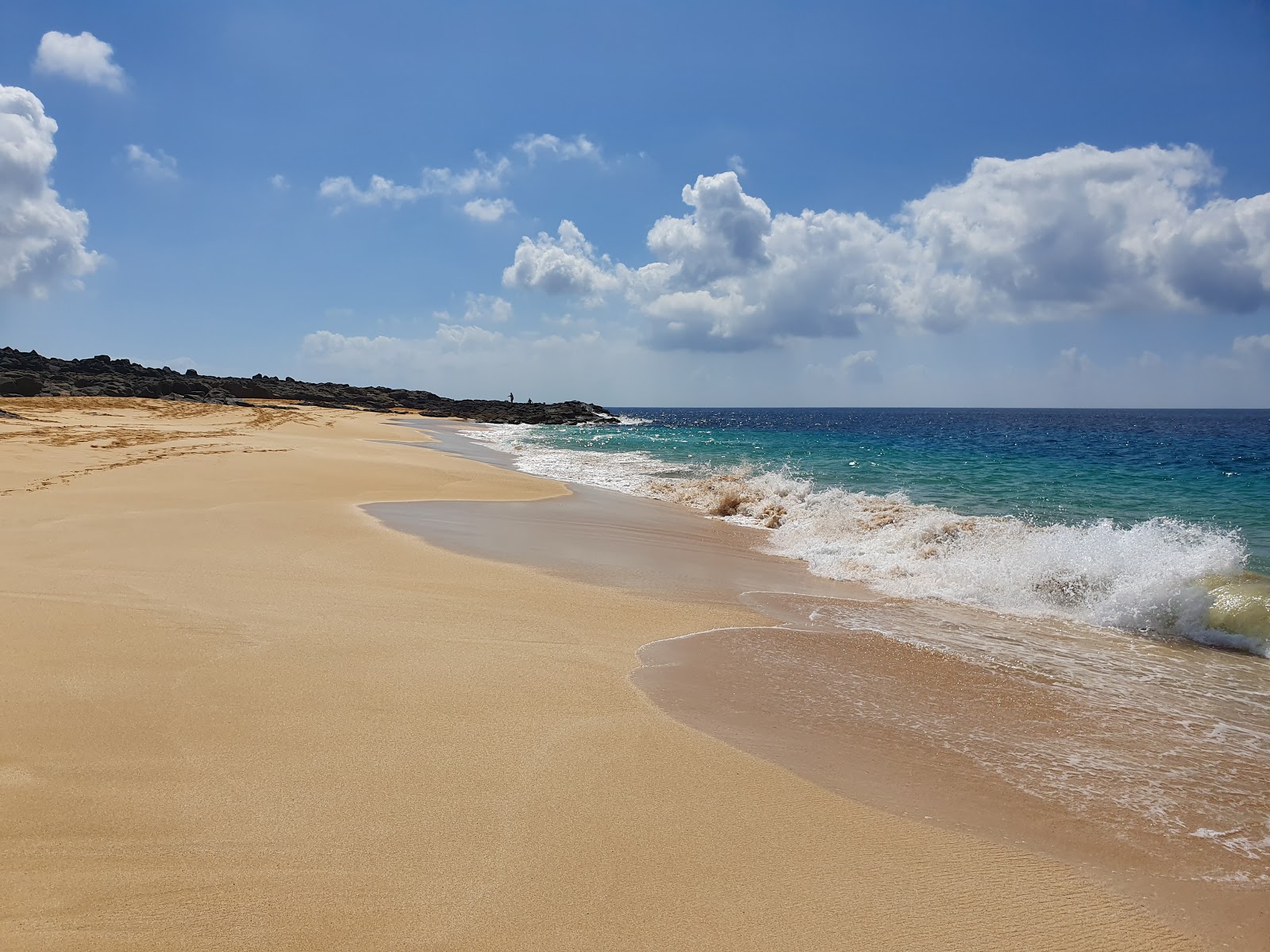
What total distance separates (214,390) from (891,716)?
53.5 metres

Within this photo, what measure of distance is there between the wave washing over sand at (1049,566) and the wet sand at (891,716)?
646 millimetres

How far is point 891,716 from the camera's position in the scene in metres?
4.43

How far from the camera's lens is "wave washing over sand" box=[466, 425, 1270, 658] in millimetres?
7102

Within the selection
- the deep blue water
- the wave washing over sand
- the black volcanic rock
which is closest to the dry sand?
the wave washing over sand

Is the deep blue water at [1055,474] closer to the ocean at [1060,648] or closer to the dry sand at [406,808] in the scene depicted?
the ocean at [1060,648]

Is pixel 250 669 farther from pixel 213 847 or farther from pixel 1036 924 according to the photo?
pixel 1036 924

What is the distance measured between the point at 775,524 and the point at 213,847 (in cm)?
1183

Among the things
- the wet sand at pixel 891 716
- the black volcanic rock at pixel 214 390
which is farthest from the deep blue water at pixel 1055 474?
the black volcanic rock at pixel 214 390

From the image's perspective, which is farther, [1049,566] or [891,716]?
[1049,566]

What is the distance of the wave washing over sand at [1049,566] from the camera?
7102mm

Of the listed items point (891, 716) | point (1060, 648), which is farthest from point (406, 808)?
point (1060, 648)

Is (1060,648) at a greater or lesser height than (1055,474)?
lesser

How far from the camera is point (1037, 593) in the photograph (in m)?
8.06

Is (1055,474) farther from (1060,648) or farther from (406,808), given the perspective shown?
(406,808)
